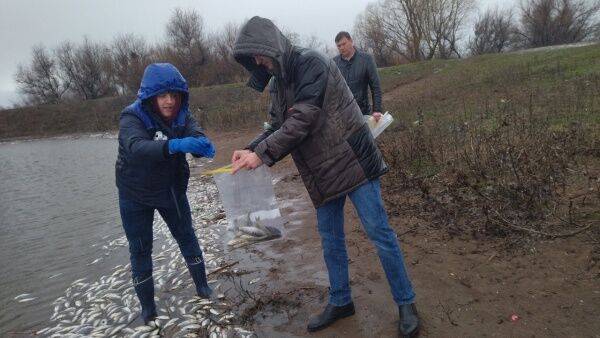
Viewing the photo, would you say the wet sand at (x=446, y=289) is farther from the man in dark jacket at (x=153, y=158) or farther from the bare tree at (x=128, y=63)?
the bare tree at (x=128, y=63)

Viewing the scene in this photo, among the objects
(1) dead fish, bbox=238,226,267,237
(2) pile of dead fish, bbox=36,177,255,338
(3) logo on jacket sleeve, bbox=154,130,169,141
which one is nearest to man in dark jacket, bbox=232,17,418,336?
(3) logo on jacket sleeve, bbox=154,130,169,141

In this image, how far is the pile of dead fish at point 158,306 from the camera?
179 inches

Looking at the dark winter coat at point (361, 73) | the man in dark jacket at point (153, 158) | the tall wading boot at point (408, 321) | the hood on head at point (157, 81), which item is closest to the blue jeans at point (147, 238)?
the man in dark jacket at point (153, 158)

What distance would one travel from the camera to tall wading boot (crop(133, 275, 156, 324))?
4.55 metres

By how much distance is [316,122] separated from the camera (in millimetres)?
3371

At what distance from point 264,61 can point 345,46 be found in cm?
356

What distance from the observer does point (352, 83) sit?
6918 mm

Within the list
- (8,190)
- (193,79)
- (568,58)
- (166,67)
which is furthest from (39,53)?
(166,67)

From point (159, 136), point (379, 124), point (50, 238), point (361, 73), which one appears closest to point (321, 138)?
point (159, 136)

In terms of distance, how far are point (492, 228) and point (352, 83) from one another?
9.98 ft

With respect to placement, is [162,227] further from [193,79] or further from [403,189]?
[193,79]

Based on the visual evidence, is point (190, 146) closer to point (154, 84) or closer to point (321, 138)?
point (154, 84)

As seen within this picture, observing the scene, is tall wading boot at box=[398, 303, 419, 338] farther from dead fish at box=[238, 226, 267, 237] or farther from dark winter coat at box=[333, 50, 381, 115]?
dark winter coat at box=[333, 50, 381, 115]

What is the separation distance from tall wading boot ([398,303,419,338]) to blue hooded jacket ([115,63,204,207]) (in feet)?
7.92
